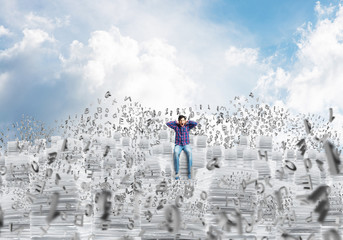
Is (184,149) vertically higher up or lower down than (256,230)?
higher up

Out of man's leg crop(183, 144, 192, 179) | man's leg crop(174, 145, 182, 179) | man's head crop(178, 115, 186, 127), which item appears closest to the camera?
man's leg crop(174, 145, 182, 179)

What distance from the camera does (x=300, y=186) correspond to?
10.8 m

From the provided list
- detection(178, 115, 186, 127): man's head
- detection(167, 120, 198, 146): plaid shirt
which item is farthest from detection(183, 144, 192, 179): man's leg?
detection(178, 115, 186, 127): man's head

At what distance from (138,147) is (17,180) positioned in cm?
403

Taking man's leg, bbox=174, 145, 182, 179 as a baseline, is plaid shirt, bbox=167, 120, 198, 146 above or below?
above

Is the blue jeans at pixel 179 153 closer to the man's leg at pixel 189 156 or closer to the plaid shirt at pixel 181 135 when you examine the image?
the man's leg at pixel 189 156

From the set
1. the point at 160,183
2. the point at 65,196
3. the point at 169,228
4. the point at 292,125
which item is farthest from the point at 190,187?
the point at 292,125

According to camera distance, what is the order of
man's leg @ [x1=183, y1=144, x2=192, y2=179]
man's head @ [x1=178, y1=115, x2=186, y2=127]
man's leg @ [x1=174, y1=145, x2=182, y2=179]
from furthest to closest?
1. man's head @ [x1=178, y1=115, x2=186, y2=127]
2. man's leg @ [x1=183, y1=144, x2=192, y2=179]
3. man's leg @ [x1=174, y1=145, x2=182, y2=179]

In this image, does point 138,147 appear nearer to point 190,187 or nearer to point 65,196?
point 190,187

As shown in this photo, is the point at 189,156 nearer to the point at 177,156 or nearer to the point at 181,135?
the point at 177,156

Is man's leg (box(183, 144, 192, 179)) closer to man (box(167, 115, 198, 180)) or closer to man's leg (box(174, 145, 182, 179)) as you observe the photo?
man (box(167, 115, 198, 180))

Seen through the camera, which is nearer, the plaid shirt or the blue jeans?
the blue jeans

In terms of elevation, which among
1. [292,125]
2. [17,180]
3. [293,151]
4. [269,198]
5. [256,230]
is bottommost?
[256,230]

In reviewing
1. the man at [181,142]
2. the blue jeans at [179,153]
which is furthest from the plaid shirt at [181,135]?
the blue jeans at [179,153]
